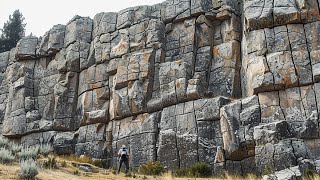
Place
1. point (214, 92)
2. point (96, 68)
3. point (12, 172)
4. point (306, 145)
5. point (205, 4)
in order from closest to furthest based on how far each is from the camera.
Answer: point (12, 172), point (306, 145), point (214, 92), point (205, 4), point (96, 68)

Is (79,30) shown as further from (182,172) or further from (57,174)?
(57,174)

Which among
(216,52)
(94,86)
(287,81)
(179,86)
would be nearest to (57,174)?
(179,86)

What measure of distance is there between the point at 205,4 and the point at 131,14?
20.2ft

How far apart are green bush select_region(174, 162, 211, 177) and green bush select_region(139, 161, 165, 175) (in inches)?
39.0

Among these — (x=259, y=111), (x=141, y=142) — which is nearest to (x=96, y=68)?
(x=141, y=142)

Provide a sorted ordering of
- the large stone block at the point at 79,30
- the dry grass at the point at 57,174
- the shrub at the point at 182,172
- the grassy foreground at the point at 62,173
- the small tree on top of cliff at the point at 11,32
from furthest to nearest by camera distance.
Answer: the small tree on top of cliff at the point at 11,32 → the large stone block at the point at 79,30 → the shrub at the point at 182,172 → the grassy foreground at the point at 62,173 → the dry grass at the point at 57,174

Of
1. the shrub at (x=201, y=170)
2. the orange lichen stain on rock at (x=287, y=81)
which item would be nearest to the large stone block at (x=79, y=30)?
the shrub at (x=201, y=170)

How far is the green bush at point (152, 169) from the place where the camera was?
2525 centimetres

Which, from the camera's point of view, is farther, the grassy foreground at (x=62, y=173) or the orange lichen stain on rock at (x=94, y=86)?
the orange lichen stain on rock at (x=94, y=86)

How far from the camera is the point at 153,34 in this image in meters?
32.2

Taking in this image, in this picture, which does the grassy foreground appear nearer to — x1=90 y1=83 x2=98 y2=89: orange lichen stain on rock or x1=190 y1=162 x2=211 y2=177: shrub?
x1=190 y1=162 x2=211 y2=177: shrub

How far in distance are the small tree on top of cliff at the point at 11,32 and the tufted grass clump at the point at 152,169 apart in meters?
30.7

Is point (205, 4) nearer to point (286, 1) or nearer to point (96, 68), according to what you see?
point (286, 1)

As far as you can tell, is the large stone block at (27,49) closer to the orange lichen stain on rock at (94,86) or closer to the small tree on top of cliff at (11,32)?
the orange lichen stain on rock at (94,86)
